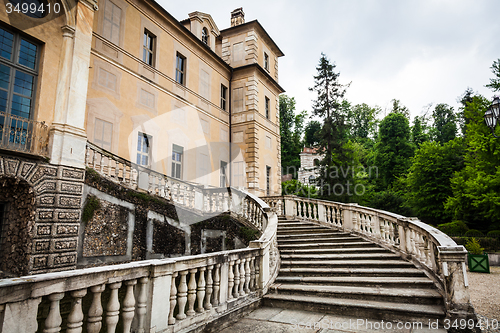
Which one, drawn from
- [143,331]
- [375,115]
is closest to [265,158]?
[143,331]

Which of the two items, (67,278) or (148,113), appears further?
(148,113)

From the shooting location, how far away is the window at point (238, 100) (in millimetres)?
20641

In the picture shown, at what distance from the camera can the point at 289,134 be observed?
47375 millimetres

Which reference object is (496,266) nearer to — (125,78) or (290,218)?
(290,218)

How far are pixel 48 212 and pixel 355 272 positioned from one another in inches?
309

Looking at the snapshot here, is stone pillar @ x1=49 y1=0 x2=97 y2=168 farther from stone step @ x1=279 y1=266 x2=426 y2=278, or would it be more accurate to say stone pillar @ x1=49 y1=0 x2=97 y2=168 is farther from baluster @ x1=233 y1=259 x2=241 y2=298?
stone step @ x1=279 y1=266 x2=426 y2=278

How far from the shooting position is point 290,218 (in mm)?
13695

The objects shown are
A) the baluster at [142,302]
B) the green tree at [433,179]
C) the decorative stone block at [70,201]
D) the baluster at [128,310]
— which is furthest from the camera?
the green tree at [433,179]

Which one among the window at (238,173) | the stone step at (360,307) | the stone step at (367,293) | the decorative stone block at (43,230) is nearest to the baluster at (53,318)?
the stone step at (360,307)

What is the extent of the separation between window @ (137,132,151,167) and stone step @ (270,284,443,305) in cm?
894

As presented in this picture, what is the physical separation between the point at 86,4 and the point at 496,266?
21017mm

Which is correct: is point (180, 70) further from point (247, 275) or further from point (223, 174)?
point (247, 275)

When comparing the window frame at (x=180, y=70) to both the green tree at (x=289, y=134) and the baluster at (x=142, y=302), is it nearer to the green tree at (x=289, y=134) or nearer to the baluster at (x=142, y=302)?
the baluster at (x=142, y=302)

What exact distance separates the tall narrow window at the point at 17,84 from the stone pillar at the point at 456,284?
9649 millimetres
